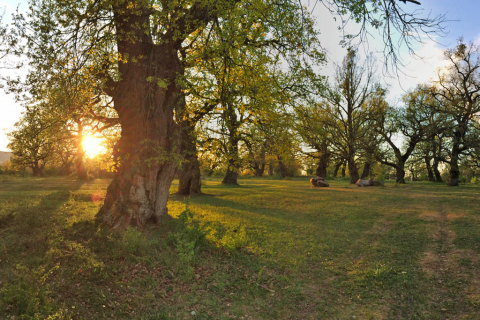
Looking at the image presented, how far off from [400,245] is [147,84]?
353 inches

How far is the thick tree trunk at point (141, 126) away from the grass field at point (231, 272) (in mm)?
866

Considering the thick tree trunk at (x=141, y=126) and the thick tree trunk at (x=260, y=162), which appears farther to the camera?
the thick tree trunk at (x=260, y=162)

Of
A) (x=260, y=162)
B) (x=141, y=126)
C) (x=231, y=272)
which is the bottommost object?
(x=231, y=272)

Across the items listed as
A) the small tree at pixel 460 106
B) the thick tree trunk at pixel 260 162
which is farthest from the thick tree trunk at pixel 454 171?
the thick tree trunk at pixel 260 162

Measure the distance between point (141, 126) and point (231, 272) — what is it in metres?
5.30

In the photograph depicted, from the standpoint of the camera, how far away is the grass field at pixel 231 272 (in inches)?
195

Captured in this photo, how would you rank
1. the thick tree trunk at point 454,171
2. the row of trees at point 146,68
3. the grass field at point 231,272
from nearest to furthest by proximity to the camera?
the grass field at point 231,272 → the row of trees at point 146,68 → the thick tree trunk at point 454,171

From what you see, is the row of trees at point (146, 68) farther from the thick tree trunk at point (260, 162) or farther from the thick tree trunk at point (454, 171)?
the thick tree trunk at point (454, 171)

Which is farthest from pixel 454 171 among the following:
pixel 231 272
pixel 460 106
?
pixel 231 272

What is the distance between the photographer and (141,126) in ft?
30.2

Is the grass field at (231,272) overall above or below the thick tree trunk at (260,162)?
below

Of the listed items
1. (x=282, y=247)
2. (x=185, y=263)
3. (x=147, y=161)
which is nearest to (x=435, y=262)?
(x=282, y=247)

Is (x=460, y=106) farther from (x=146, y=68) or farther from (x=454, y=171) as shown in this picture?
(x=146, y=68)

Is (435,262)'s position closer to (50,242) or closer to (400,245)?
(400,245)
